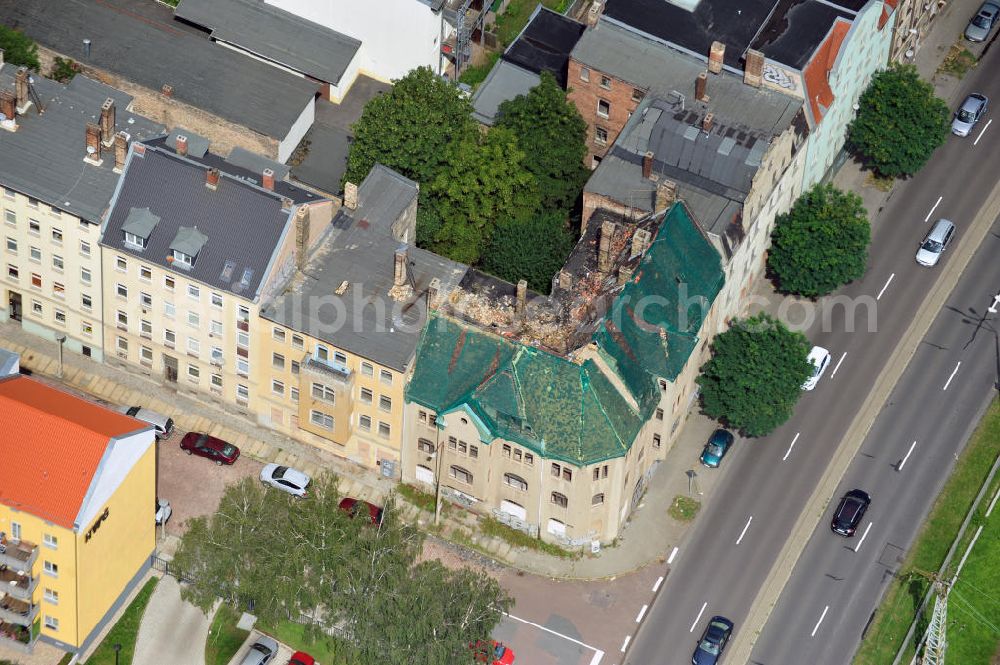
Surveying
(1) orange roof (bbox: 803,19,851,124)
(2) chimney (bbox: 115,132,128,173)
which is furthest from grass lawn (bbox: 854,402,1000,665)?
(2) chimney (bbox: 115,132,128,173)

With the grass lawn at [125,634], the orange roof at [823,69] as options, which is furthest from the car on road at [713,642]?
the orange roof at [823,69]

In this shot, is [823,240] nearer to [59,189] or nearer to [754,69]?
[754,69]

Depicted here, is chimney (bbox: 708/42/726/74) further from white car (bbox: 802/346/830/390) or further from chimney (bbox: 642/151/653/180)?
white car (bbox: 802/346/830/390)

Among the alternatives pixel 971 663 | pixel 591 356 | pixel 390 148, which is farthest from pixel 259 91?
pixel 971 663

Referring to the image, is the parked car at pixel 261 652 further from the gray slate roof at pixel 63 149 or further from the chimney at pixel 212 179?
the gray slate roof at pixel 63 149

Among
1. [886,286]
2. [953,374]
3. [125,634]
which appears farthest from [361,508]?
[886,286]

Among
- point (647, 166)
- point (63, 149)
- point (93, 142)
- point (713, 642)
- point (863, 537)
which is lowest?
point (713, 642)

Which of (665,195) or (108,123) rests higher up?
(665,195)

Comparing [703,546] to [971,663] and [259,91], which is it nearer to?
[971,663]
